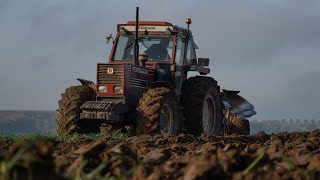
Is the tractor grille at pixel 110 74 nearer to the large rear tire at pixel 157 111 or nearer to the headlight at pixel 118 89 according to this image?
the headlight at pixel 118 89

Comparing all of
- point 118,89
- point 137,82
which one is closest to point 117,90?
point 118,89

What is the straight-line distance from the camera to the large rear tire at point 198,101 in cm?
1478

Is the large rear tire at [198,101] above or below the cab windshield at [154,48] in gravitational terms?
below

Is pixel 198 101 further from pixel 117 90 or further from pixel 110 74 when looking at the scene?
pixel 110 74

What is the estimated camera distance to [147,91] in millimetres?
13492

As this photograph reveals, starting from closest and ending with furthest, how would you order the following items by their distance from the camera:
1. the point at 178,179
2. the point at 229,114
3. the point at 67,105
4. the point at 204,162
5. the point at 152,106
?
the point at 204,162 < the point at 178,179 < the point at 152,106 < the point at 67,105 < the point at 229,114

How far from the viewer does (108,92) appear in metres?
14.3

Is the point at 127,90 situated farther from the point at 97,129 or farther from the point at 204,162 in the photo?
the point at 204,162

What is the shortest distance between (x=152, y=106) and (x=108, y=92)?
1619 millimetres

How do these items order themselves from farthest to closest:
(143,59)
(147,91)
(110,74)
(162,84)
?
(143,59)
(110,74)
(162,84)
(147,91)

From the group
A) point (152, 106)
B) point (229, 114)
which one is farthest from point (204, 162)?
point (229, 114)

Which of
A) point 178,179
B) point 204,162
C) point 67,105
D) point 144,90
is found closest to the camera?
point 204,162

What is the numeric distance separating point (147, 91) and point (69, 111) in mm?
1713

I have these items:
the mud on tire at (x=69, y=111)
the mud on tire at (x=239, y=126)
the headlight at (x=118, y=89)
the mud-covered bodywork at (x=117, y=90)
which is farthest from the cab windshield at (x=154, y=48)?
the mud on tire at (x=239, y=126)
